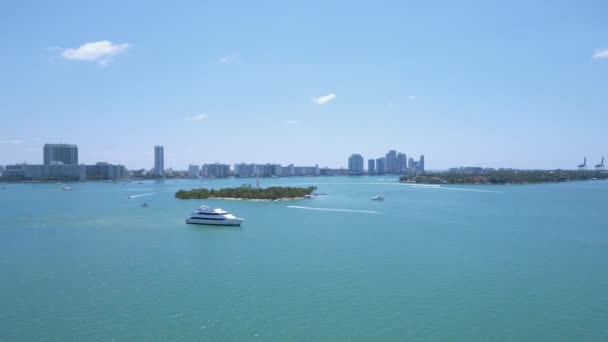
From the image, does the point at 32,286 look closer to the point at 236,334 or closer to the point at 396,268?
the point at 236,334

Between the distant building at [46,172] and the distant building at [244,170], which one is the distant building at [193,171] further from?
the distant building at [46,172]

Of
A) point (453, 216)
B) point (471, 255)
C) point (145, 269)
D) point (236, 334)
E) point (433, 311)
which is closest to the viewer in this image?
point (236, 334)

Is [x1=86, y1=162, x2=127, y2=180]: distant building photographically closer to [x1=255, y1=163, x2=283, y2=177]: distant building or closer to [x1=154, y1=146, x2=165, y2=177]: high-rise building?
[x1=154, y1=146, x2=165, y2=177]: high-rise building

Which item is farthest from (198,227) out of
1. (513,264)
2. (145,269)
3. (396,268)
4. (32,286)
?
(513,264)

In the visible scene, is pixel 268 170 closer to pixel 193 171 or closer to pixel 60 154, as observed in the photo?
pixel 193 171

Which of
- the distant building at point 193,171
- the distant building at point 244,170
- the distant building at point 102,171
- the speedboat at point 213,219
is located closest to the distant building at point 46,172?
the distant building at point 102,171
